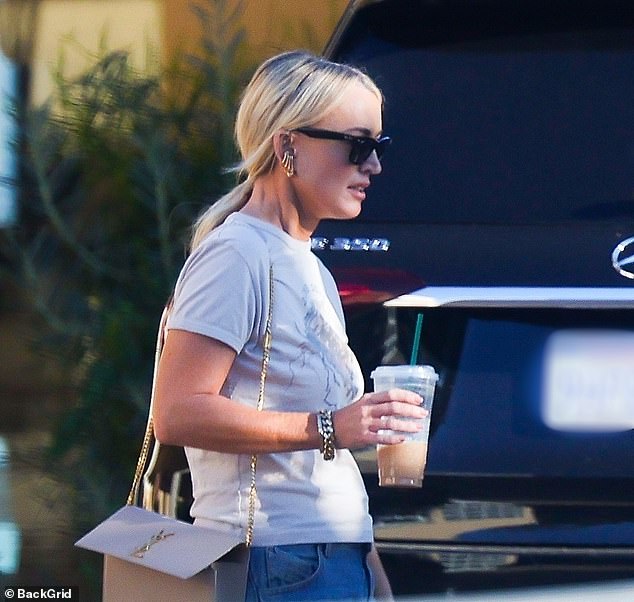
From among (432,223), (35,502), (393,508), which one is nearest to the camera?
(393,508)

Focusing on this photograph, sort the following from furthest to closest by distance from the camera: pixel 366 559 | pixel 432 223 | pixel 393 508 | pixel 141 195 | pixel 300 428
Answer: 1. pixel 141 195
2. pixel 432 223
3. pixel 393 508
4. pixel 366 559
5. pixel 300 428

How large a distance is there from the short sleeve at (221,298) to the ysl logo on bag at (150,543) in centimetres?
30

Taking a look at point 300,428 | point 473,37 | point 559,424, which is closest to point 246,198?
point 300,428

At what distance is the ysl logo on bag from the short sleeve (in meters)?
0.30

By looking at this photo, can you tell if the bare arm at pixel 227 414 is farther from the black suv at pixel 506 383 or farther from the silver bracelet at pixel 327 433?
the black suv at pixel 506 383

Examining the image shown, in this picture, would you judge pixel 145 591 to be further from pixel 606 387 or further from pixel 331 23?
pixel 331 23

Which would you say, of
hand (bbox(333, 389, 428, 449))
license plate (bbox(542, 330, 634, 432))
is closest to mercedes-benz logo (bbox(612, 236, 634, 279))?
license plate (bbox(542, 330, 634, 432))

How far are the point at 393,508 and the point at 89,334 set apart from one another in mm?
1940

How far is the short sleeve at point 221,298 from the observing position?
2123mm

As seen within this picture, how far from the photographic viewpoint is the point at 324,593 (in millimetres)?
2217

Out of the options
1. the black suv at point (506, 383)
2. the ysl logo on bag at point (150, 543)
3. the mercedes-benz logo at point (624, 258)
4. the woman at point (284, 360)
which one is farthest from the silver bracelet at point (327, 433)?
the mercedes-benz logo at point (624, 258)

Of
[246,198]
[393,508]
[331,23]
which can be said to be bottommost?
[393,508]

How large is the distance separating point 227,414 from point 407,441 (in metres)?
0.27

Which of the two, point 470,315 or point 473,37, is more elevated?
point 473,37
